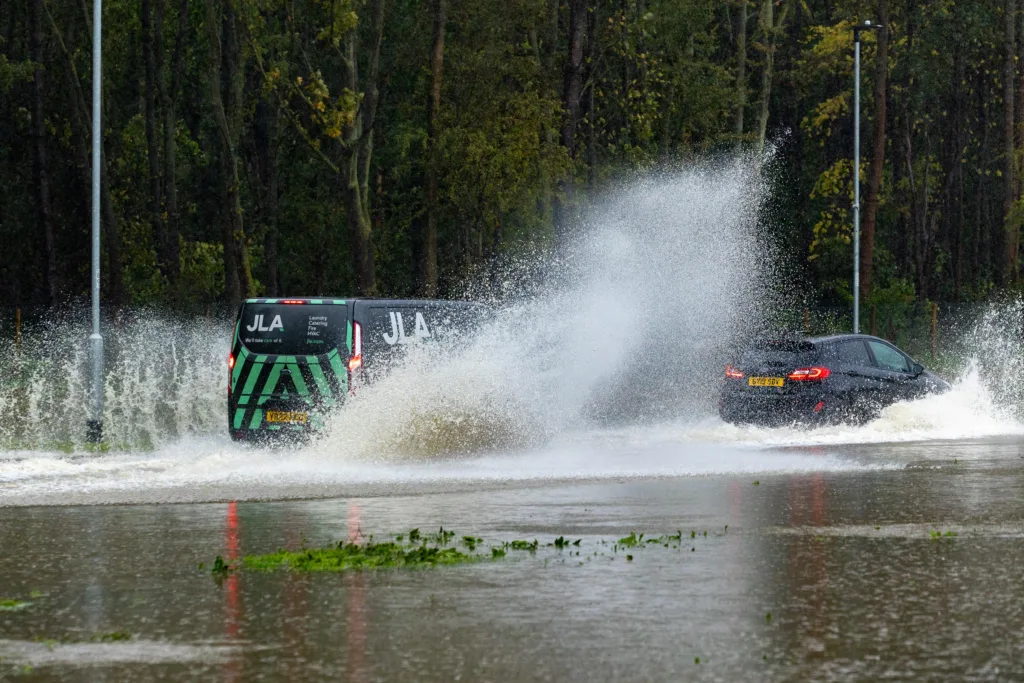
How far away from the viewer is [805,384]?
23.2 m

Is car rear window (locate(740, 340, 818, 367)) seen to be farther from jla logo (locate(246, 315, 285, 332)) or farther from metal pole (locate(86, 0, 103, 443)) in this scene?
metal pole (locate(86, 0, 103, 443))

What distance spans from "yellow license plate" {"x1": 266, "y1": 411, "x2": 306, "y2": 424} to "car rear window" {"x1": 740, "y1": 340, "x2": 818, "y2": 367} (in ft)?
23.1

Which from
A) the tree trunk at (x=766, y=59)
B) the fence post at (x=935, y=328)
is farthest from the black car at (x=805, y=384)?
the tree trunk at (x=766, y=59)

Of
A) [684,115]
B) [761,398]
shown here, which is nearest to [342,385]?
[761,398]

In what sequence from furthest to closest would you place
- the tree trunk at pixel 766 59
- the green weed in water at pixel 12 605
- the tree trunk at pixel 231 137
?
1. the tree trunk at pixel 766 59
2. the tree trunk at pixel 231 137
3. the green weed in water at pixel 12 605

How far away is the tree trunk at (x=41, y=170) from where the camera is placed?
161 ft

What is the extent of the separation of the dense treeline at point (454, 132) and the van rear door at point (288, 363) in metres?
20.8

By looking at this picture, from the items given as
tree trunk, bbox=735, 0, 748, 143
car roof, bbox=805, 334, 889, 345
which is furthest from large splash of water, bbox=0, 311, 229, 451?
tree trunk, bbox=735, 0, 748, 143

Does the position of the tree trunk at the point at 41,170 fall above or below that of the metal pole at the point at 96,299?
above

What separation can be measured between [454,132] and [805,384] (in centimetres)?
1994

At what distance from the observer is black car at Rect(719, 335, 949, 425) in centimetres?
2325

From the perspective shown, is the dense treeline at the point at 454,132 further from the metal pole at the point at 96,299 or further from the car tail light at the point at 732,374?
the car tail light at the point at 732,374

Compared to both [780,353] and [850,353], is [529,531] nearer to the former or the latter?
[780,353]

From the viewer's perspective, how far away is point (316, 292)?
6253 cm
